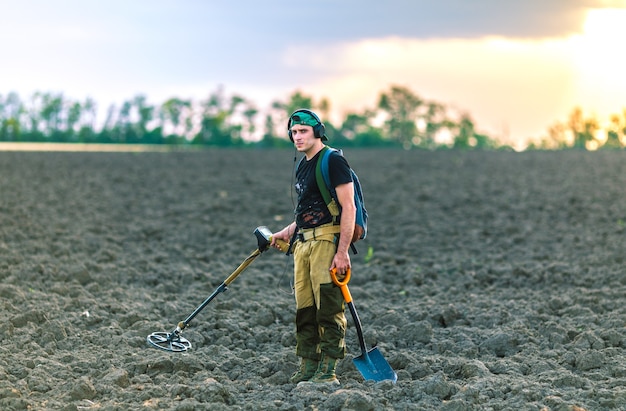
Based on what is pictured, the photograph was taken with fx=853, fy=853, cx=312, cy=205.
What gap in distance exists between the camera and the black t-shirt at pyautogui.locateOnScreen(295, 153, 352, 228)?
620 cm

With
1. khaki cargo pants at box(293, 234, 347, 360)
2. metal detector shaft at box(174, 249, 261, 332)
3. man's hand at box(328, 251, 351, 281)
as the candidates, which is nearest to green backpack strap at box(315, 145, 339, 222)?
khaki cargo pants at box(293, 234, 347, 360)

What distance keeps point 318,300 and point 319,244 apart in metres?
0.42

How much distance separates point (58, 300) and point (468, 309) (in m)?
4.52

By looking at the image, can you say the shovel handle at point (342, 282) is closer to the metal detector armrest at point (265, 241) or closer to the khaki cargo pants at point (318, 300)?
the khaki cargo pants at point (318, 300)

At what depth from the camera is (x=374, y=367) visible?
671 centimetres

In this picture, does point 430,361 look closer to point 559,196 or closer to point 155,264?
point 155,264

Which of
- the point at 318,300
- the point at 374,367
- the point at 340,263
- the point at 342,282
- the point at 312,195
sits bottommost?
the point at 374,367

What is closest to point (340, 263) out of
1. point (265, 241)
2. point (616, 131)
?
point (265, 241)

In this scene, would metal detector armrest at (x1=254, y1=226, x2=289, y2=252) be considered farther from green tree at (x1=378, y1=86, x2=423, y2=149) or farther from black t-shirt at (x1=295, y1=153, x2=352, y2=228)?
green tree at (x1=378, y1=86, x2=423, y2=149)

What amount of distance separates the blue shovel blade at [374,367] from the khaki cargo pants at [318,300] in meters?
0.37

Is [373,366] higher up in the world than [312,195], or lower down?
lower down

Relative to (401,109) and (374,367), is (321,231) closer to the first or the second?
(374,367)

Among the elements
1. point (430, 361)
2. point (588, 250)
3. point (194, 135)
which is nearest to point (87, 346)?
point (430, 361)

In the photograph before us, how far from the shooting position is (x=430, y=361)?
7.27 m
